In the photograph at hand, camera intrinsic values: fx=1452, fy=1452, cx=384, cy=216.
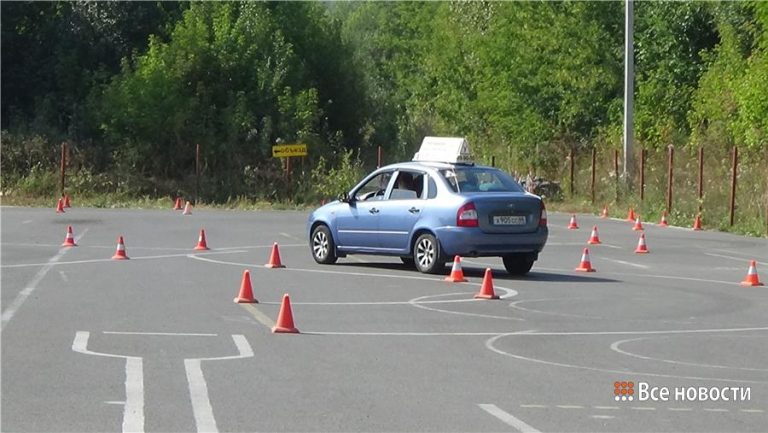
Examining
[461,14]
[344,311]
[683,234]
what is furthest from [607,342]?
[461,14]

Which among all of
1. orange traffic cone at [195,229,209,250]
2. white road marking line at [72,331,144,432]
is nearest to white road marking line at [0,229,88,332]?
white road marking line at [72,331,144,432]

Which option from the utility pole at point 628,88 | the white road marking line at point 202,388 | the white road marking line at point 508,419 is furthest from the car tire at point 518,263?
the utility pole at point 628,88

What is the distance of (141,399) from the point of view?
10.2 meters

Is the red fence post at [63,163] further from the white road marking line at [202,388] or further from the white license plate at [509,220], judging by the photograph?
the white road marking line at [202,388]

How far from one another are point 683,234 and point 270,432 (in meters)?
23.4

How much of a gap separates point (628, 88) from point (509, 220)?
20.0 metres

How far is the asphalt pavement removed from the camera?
32.3 feet

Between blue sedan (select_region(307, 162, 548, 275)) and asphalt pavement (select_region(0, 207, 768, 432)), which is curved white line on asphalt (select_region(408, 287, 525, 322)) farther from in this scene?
blue sedan (select_region(307, 162, 548, 275))

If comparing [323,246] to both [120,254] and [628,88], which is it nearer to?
[120,254]

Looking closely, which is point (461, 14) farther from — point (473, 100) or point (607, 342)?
point (607, 342)

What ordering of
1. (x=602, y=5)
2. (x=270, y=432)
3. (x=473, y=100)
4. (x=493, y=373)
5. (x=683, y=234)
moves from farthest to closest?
(x=473, y=100) → (x=602, y=5) → (x=683, y=234) → (x=493, y=373) → (x=270, y=432)

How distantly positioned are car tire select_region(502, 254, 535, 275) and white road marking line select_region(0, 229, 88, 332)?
21.5 ft

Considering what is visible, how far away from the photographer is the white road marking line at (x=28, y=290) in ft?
49.9

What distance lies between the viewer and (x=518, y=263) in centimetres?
2089
